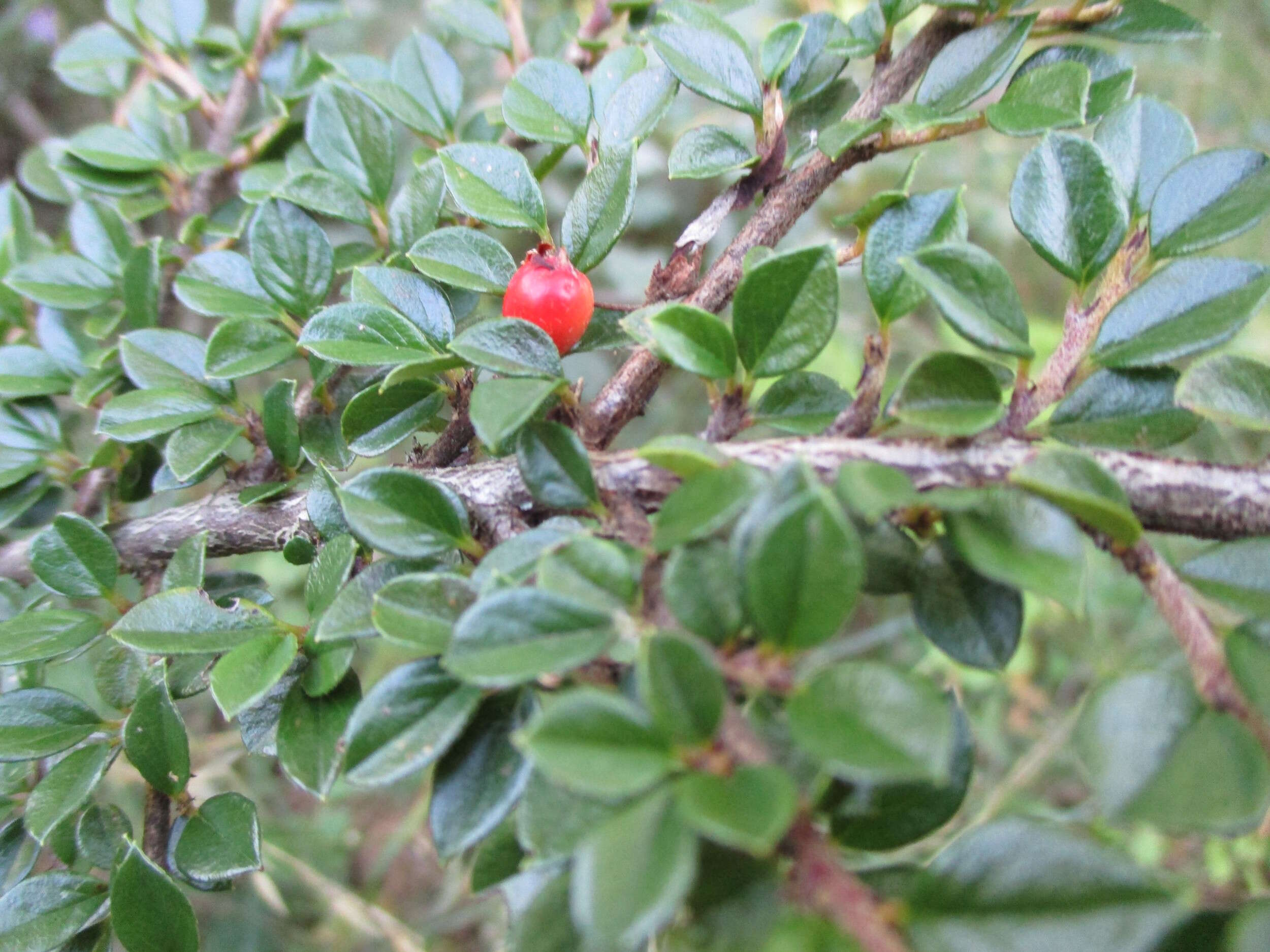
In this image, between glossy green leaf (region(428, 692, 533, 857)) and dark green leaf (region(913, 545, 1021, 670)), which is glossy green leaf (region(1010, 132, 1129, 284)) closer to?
dark green leaf (region(913, 545, 1021, 670))

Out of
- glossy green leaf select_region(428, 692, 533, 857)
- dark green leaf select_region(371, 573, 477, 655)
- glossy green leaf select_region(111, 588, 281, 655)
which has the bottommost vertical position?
glossy green leaf select_region(111, 588, 281, 655)

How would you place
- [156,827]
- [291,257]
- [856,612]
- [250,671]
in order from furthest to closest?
[856,612] → [291,257] → [156,827] → [250,671]

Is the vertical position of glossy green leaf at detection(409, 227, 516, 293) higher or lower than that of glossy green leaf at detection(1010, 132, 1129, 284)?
lower

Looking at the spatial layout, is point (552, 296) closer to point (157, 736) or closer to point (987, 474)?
point (987, 474)

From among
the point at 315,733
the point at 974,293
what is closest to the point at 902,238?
the point at 974,293

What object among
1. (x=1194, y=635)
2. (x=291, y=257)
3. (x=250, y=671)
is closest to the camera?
(x=1194, y=635)

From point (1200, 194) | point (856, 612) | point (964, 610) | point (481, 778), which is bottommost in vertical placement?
point (856, 612)

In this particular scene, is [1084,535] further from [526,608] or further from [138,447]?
[138,447]

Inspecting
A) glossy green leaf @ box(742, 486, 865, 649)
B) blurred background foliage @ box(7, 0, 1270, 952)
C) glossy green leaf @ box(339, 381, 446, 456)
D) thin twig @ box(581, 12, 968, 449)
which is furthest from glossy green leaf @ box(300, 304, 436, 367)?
blurred background foliage @ box(7, 0, 1270, 952)
